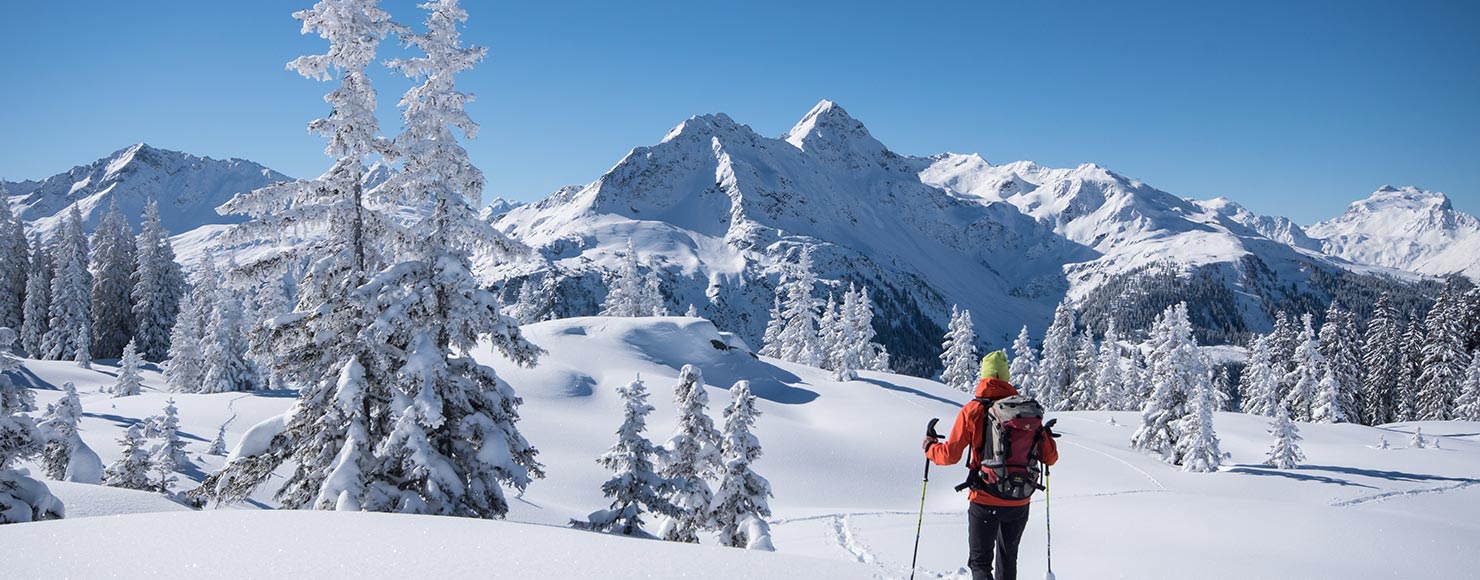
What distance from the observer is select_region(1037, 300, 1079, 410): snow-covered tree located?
249ft

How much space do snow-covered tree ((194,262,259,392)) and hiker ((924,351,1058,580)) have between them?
53.4 meters

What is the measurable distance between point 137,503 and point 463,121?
8864 mm

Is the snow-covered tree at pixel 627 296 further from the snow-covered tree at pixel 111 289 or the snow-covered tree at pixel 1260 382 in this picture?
the snow-covered tree at pixel 1260 382

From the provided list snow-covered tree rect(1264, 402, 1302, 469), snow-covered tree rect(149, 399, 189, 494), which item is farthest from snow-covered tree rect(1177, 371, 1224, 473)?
snow-covered tree rect(149, 399, 189, 494)

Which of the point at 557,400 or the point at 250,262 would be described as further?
the point at 557,400

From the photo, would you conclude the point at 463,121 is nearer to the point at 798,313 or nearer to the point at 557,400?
the point at 557,400

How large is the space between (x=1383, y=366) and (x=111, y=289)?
114043mm

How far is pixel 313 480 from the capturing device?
12.0 m

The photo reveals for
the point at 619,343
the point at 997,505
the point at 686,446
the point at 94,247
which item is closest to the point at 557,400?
the point at 619,343

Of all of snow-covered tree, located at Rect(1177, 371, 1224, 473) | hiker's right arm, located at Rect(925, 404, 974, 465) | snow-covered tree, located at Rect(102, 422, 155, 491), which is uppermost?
hiker's right arm, located at Rect(925, 404, 974, 465)

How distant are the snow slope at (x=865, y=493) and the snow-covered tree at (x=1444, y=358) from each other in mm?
11327

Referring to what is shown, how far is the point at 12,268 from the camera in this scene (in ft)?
185

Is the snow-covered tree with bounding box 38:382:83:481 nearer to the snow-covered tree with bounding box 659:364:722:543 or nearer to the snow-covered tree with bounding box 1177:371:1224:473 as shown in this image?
the snow-covered tree with bounding box 659:364:722:543

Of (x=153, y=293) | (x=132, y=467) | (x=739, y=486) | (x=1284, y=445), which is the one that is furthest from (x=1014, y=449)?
(x=153, y=293)
